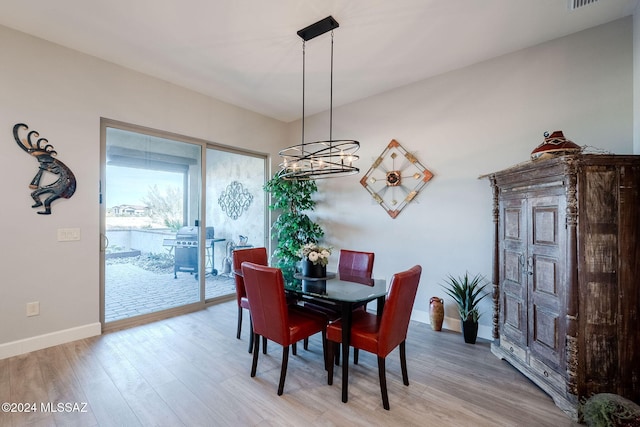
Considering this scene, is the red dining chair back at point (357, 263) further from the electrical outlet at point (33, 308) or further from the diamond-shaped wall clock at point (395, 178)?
the electrical outlet at point (33, 308)

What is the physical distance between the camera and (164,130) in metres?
3.58

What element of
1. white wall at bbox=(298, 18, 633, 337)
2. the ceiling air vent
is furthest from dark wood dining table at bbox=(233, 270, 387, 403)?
the ceiling air vent

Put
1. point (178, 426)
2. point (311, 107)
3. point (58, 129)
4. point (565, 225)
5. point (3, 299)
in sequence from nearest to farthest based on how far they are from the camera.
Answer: point (178, 426)
point (565, 225)
point (3, 299)
point (58, 129)
point (311, 107)

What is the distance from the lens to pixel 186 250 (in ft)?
13.0

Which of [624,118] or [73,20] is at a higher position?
[73,20]

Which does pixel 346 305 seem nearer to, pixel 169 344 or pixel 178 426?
pixel 178 426

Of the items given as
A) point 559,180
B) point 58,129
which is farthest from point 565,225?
point 58,129

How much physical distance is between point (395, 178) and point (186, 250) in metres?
3.13

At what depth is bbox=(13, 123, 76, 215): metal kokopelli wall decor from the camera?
8.71ft

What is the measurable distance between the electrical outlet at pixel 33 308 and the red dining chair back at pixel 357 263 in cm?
306

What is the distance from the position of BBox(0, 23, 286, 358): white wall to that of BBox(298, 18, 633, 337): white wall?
3.10m

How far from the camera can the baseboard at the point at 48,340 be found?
256 centimetres

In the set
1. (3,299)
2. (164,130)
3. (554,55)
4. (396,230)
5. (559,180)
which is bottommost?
(3,299)

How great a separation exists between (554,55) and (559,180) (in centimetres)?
160
